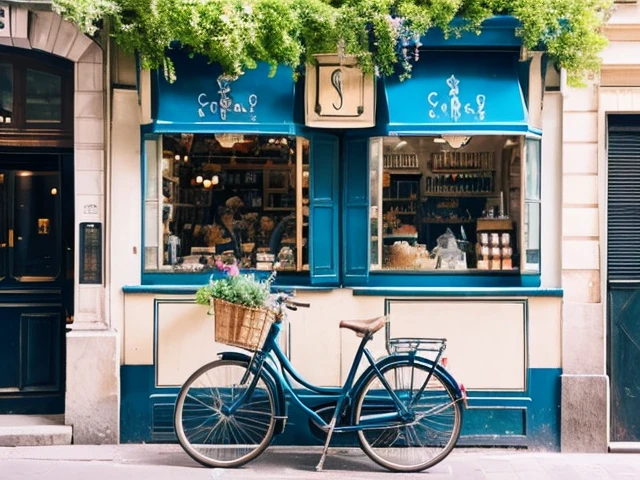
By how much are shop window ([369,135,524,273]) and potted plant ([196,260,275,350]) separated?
5.09 ft

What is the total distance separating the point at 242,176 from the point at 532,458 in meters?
3.74

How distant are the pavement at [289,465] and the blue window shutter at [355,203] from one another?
171 centimetres

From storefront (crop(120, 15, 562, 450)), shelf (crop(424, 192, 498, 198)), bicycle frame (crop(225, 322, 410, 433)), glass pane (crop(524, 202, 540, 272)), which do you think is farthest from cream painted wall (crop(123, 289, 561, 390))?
shelf (crop(424, 192, 498, 198))

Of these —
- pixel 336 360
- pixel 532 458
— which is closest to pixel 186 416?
pixel 336 360

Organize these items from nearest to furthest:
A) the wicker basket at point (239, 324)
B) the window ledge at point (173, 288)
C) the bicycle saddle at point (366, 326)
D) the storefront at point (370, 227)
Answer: the wicker basket at point (239, 324) → the bicycle saddle at point (366, 326) → the storefront at point (370, 227) → the window ledge at point (173, 288)

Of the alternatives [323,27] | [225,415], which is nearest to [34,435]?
[225,415]

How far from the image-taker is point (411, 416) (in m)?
7.75

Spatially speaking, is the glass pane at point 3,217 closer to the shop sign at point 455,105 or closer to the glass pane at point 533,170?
the shop sign at point 455,105

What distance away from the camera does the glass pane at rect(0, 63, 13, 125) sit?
8969 mm

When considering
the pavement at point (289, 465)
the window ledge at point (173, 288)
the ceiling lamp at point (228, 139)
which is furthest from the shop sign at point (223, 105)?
the pavement at point (289, 465)

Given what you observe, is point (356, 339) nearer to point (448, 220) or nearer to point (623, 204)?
point (448, 220)

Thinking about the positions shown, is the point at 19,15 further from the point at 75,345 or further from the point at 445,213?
the point at 445,213

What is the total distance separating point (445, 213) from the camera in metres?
9.09

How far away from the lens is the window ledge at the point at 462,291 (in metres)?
8.59
